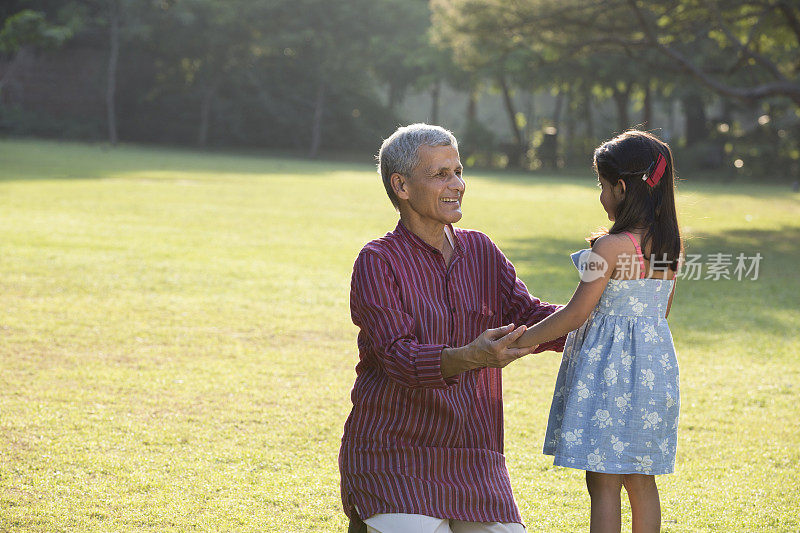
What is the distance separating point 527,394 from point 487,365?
11.5ft

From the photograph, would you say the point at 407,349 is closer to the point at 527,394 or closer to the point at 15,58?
the point at 527,394

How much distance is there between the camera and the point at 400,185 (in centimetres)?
316

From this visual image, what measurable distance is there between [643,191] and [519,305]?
56 cm

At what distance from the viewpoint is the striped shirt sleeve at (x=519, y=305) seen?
3340 millimetres

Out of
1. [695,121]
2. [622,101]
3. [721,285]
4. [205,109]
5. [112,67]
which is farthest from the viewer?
[205,109]

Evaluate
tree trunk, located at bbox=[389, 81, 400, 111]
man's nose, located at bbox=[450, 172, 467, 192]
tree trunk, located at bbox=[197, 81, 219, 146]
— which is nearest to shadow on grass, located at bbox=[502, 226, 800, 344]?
man's nose, located at bbox=[450, 172, 467, 192]

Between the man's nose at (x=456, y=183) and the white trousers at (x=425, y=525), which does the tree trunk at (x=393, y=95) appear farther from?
the white trousers at (x=425, y=525)

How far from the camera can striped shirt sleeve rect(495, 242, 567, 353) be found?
3.34 meters

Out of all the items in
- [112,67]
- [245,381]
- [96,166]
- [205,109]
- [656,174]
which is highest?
[112,67]

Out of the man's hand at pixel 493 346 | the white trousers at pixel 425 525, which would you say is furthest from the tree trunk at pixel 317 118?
the man's hand at pixel 493 346

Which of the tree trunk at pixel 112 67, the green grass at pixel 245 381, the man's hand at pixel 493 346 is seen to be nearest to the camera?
the man's hand at pixel 493 346

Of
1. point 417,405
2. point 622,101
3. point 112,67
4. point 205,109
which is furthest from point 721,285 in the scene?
point 205,109

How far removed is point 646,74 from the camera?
3834 cm

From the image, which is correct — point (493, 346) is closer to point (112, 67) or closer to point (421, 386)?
point (421, 386)
